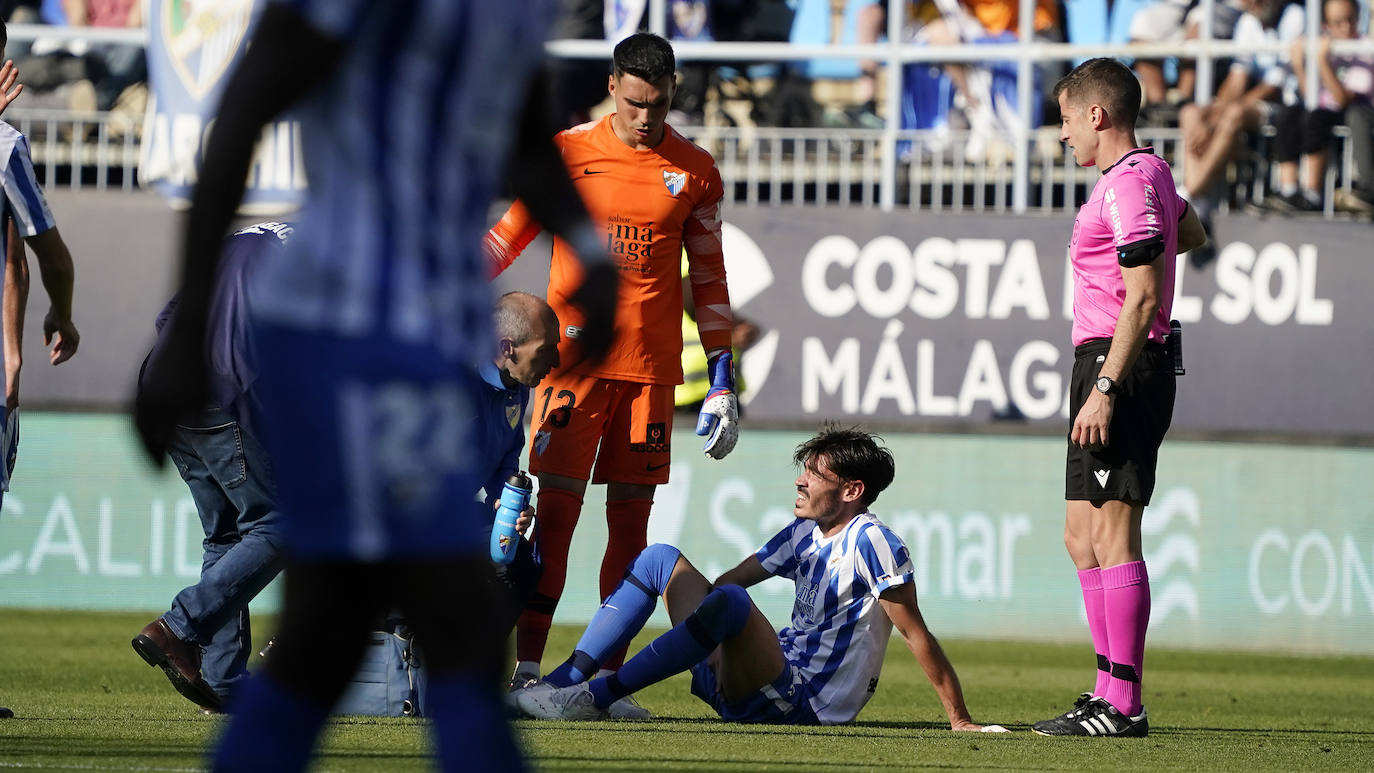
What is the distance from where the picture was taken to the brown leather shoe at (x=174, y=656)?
570 cm

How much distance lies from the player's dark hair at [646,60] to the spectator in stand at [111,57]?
11.0 meters

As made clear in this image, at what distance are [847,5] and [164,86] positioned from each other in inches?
277

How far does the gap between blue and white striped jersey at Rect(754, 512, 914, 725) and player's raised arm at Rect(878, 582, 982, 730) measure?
5 centimetres

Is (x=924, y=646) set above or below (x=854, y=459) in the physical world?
below

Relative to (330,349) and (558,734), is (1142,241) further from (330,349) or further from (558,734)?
(330,349)

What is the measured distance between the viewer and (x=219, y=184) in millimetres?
2443

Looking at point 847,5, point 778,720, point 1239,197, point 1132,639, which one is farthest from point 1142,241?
point 847,5

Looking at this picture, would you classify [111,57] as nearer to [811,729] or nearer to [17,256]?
[17,256]

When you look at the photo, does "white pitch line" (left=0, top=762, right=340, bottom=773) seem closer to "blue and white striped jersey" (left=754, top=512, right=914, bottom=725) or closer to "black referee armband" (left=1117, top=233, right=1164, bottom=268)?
"blue and white striped jersey" (left=754, top=512, right=914, bottom=725)

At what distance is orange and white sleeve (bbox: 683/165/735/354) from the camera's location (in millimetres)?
6730

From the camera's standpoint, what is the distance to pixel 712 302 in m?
6.76

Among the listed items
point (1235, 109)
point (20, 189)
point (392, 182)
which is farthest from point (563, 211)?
point (1235, 109)

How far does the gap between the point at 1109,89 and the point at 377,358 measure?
162 inches

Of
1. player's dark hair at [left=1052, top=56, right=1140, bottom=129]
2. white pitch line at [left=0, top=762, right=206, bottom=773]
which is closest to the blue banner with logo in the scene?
player's dark hair at [left=1052, top=56, right=1140, bottom=129]
